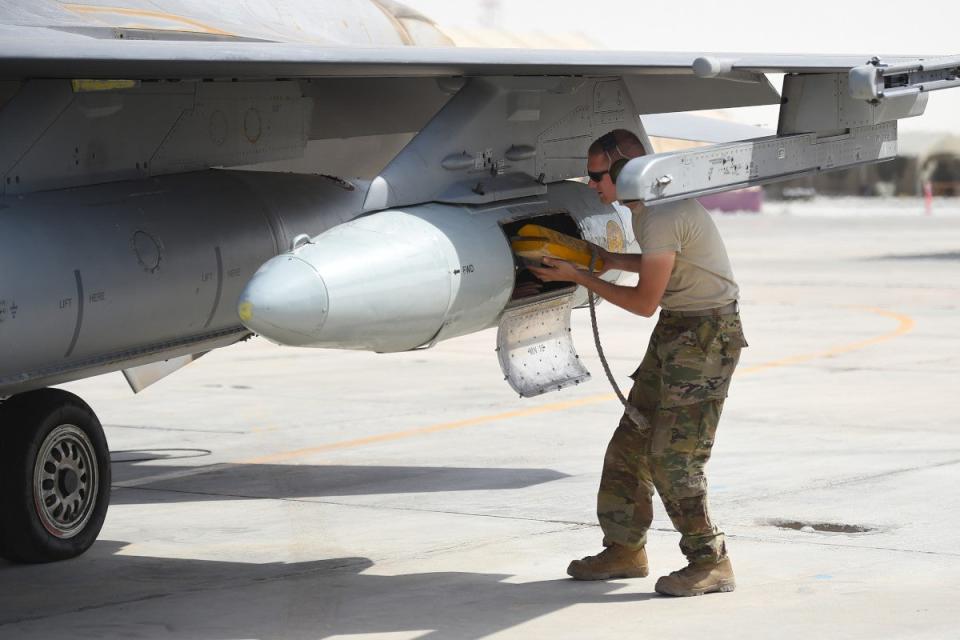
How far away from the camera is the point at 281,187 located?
888 centimetres

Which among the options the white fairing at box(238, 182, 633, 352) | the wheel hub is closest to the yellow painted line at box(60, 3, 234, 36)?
the wheel hub

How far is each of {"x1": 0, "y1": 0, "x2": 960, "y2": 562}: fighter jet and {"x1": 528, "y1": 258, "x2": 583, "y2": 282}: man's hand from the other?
0.17m

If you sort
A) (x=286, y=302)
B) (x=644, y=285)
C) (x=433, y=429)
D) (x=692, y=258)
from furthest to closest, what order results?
(x=433, y=429)
(x=692, y=258)
(x=644, y=285)
(x=286, y=302)

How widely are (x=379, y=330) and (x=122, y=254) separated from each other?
1522 mm

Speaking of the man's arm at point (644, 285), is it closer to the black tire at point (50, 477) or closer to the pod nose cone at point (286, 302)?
the pod nose cone at point (286, 302)

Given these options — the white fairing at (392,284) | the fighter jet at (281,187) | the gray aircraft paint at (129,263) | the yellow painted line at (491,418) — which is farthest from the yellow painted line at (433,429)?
the white fairing at (392,284)

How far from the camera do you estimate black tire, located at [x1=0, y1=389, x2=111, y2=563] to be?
8188 mm

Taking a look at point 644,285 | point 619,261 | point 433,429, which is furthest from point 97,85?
point 433,429

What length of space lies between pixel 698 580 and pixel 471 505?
8.68ft

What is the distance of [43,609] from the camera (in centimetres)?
731

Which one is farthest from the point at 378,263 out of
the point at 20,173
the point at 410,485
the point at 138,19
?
the point at 410,485

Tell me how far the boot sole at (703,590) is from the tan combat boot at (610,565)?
12.5 inches

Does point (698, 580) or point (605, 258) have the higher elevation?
point (605, 258)

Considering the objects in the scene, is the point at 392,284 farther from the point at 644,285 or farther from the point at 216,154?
the point at 216,154
